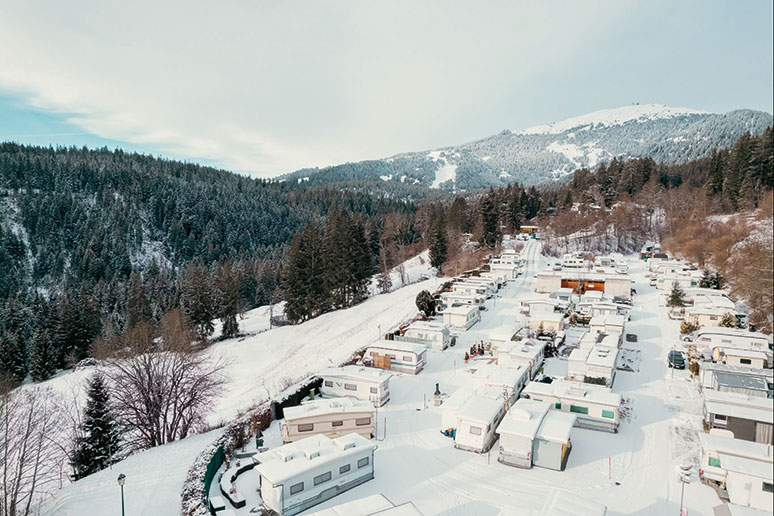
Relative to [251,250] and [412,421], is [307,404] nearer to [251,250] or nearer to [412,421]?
[412,421]

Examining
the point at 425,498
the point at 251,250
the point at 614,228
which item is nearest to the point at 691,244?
the point at 614,228

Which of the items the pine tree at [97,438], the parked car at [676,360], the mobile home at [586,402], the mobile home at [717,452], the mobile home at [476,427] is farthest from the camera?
the parked car at [676,360]

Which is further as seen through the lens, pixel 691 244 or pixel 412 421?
pixel 691 244

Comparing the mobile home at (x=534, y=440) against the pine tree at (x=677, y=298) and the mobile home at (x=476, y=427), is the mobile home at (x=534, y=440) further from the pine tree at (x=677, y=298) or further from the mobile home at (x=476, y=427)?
the pine tree at (x=677, y=298)

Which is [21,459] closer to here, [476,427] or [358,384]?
[358,384]

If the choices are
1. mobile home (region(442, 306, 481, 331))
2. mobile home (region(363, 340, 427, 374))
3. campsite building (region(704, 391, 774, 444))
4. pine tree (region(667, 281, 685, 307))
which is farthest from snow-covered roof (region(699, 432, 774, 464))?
pine tree (region(667, 281, 685, 307))

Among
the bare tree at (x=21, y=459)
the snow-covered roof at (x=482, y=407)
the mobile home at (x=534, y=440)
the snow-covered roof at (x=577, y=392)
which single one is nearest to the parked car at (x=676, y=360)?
the snow-covered roof at (x=577, y=392)

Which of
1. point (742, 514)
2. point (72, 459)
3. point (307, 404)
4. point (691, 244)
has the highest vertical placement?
point (691, 244)
